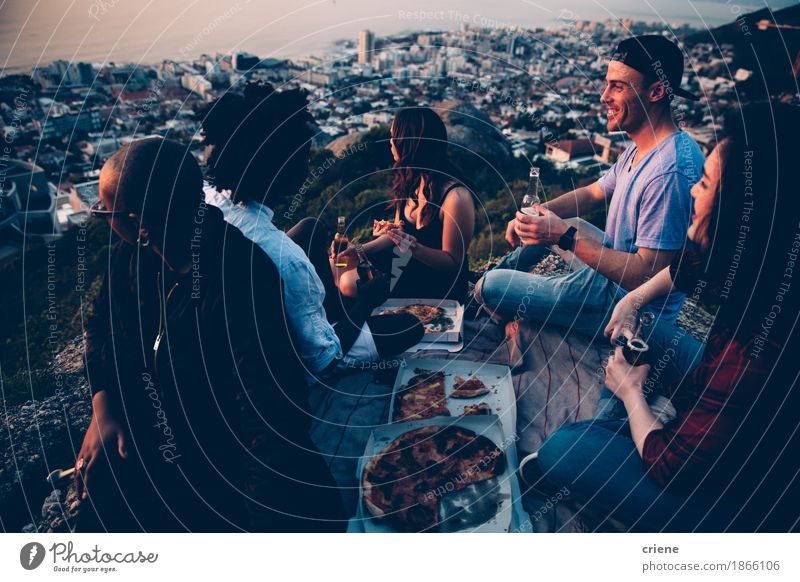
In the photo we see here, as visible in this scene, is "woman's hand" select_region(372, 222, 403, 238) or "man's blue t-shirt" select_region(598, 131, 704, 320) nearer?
"man's blue t-shirt" select_region(598, 131, 704, 320)

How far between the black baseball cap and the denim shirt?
2.04 meters

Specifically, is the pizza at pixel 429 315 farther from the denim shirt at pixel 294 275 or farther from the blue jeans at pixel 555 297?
the denim shirt at pixel 294 275

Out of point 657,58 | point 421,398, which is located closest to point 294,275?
point 421,398

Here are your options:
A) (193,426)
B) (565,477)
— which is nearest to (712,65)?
(565,477)

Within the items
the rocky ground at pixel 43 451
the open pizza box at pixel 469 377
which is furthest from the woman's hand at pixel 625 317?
the rocky ground at pixel 43 451

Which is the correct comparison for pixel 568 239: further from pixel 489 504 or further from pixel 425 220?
pixel 489 504

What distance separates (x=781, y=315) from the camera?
1.79 meters

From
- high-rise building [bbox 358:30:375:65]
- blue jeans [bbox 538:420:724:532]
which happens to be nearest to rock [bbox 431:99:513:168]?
high-rise building [bbox 358:30:375:65]

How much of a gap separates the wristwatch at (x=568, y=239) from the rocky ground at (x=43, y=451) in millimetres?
2779

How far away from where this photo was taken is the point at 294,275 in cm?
233

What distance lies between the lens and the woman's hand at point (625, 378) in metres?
2.20

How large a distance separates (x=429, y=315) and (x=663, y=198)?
1453mm

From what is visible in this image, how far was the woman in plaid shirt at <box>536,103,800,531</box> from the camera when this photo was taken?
5.82 feet
